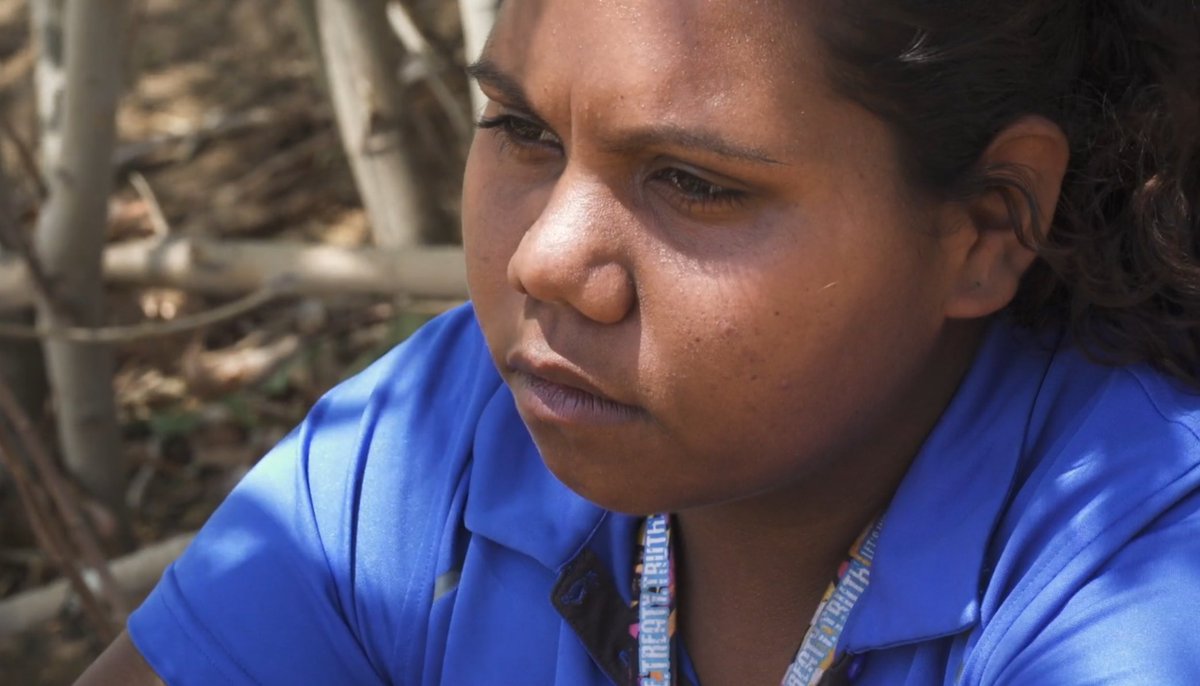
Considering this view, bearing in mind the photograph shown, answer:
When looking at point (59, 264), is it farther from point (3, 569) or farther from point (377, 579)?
point (377, 579)

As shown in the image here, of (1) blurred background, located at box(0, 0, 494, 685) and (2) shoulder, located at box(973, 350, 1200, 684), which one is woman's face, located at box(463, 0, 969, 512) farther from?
(1) blurred background, located at box(0, 0, 494, 685)

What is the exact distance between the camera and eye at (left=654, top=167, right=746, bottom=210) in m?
1.51

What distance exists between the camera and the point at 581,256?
4.94ft

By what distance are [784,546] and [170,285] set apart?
2.03 meters

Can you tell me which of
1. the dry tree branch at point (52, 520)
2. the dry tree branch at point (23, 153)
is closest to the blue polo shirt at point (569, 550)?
the dry tree branch at point (52, 520)

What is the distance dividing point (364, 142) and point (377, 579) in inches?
66.9

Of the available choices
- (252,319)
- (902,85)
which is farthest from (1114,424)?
(252,319)

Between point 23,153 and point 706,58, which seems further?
point 23,153

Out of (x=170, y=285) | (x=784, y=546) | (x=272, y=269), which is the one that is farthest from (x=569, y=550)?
(x=170, y=285)

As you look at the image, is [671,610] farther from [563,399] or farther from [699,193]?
[699,193]

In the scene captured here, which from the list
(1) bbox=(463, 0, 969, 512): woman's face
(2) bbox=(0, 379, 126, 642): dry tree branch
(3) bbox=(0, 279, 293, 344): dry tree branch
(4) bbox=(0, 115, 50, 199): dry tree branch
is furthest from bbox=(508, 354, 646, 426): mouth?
(3) bbox=(0, 279, 293, 344): dry tree branch

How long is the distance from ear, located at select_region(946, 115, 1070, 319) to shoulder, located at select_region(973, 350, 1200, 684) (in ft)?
0.47

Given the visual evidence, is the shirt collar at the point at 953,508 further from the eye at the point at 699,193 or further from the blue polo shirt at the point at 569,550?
the eye at the point at 699,193

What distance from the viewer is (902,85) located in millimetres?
1502
